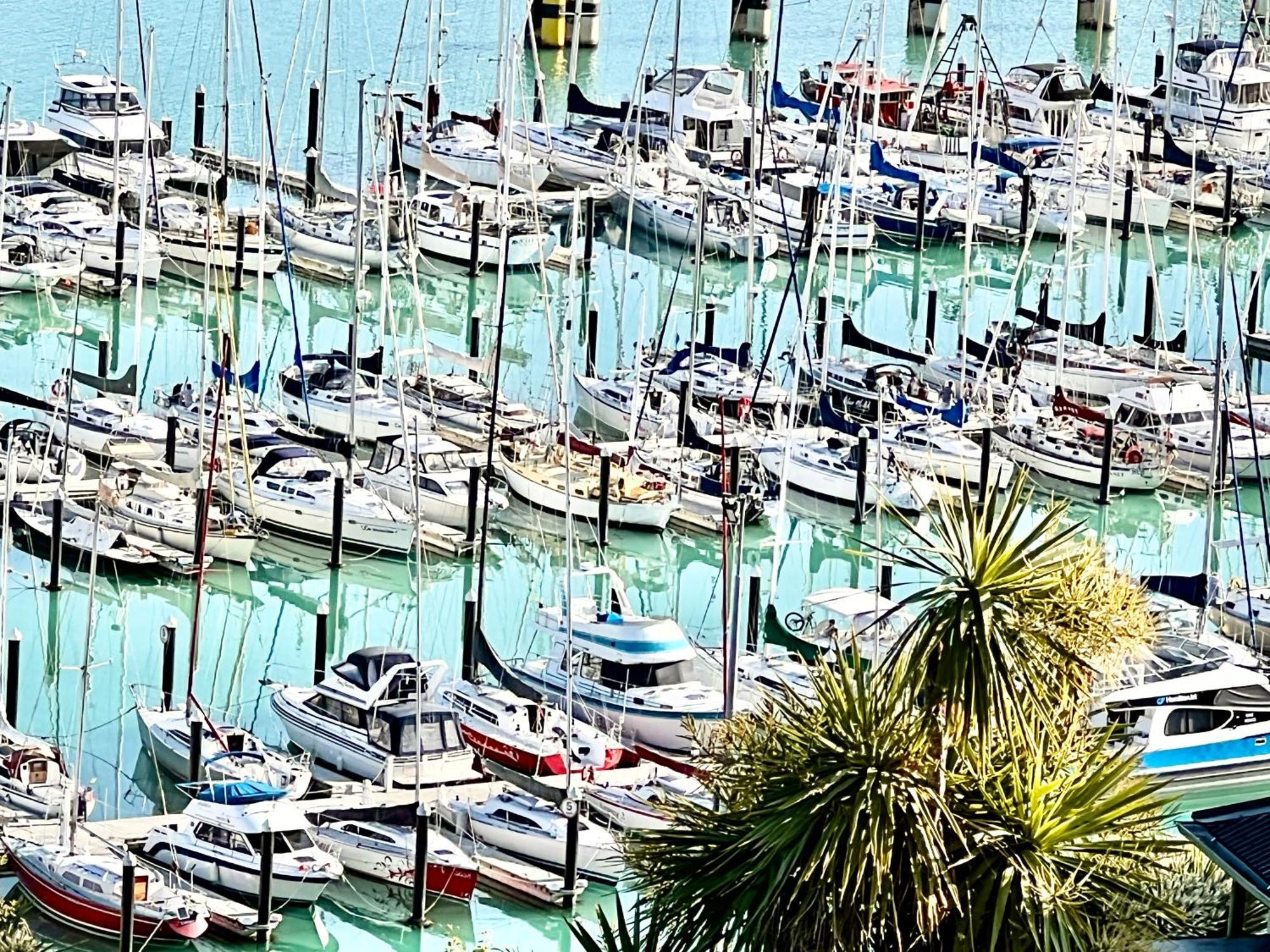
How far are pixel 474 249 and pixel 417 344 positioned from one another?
6020 millimetres

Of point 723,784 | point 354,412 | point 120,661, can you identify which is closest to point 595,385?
point 354,412

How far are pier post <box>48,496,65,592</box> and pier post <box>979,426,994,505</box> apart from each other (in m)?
14.2

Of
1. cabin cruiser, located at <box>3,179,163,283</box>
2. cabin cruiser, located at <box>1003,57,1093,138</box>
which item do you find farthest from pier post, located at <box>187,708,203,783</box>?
cabin cruiser, located at <box>1003,57,1093,138</box>

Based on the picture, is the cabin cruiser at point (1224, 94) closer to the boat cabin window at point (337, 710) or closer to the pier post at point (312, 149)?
the pier post at point (312, 149)

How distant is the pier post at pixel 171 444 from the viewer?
139 ft

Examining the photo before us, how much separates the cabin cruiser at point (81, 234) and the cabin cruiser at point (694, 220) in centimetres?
996

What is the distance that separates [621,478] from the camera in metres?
42.5

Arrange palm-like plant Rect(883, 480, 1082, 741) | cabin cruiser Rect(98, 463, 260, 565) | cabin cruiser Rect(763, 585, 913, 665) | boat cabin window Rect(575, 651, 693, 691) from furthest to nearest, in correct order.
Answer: cabin cruiser Rect(98, 463, 260, 565) < cabin cruiser Rect(763, 585, 913, 665) < boat cabin window Rect(575, 651, 693, 691) < palm-like plant Rect(883, 480, 1082, 741)

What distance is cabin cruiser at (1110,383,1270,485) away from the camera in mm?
44844

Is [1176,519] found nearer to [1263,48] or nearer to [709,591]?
[709,591]

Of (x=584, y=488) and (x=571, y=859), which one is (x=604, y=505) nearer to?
(x=584, y=488)

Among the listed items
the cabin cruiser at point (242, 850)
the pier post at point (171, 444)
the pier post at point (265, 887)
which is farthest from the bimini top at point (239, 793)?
the pier post at point (171, 444)

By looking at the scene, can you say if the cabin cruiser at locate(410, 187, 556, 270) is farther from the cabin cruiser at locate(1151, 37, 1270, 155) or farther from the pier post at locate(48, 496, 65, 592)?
the cabin cruiser at locate(1151, 37, 1270, 155)

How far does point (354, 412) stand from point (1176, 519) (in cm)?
1328
